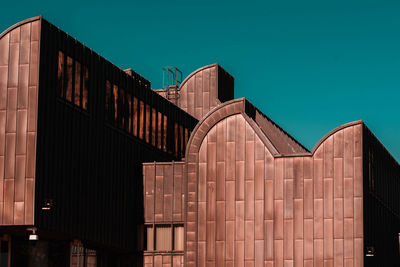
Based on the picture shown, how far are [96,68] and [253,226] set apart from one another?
13656 mm

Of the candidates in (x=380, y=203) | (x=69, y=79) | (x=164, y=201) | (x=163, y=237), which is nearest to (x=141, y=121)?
(x=164, y=201)

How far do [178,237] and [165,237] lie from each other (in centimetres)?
87

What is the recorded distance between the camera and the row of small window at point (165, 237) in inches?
2371

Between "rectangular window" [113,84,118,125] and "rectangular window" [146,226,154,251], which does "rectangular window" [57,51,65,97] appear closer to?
"rectangular window" [113,84,118,125]

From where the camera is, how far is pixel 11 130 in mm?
50844

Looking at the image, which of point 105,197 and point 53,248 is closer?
point 53,248

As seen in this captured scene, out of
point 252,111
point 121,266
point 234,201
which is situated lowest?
point 121,266

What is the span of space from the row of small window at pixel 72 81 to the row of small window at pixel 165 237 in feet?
33.3

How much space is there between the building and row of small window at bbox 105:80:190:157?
152mm

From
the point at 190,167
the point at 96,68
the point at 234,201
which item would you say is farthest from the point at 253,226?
the point at 96,68

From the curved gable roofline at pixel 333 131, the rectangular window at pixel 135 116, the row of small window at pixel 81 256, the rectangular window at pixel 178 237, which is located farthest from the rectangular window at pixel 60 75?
the curved gable roofline at pixel 333 131

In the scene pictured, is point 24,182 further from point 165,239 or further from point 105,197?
point 165,239

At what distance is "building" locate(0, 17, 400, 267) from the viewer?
167 feet

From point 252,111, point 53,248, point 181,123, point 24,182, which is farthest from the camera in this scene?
point 181,123
